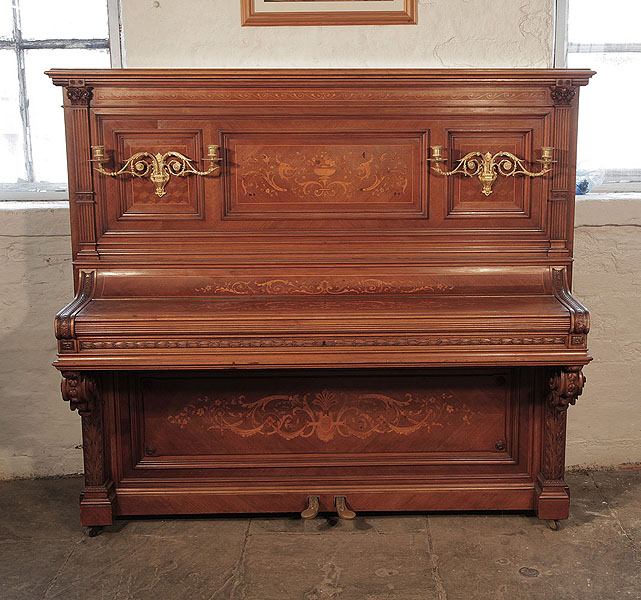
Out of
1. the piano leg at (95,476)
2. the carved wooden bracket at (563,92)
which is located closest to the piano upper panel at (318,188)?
the carved wooden bracket at (563,92)

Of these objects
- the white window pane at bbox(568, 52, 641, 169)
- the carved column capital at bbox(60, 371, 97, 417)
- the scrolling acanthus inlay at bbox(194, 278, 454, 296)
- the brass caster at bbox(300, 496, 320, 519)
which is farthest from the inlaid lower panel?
the white window pane at bbox(568, 52, 641, 169)

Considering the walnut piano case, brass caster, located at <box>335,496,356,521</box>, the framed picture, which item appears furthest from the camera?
the framed picture

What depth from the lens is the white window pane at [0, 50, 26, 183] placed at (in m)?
3.45

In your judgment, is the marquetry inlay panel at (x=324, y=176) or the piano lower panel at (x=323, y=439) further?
the piano lower panel at (x=323, y=439)

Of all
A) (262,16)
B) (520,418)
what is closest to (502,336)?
(520,418)

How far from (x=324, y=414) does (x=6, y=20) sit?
2161mm

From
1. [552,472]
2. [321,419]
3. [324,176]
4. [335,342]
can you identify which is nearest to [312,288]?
[335,342]

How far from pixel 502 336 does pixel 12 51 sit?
2.42 m

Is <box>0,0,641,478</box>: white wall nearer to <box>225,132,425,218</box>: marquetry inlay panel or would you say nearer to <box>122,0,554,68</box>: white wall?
<box>122,0,554,68</box>: white wall

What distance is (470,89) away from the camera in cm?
271

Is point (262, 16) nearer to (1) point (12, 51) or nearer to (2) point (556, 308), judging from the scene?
(1) point (12, 51)

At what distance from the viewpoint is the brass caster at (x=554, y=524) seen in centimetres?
284

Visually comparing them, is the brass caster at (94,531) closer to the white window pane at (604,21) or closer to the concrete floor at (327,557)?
the concrete floor at (327,557)

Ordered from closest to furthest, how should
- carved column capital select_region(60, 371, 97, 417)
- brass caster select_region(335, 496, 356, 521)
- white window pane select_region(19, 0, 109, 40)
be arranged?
carved column capital select_region(60, 371, 97, 417) < brass caster select_region(335, 496, 356, 521) < white window pane select_region(19, 0, 109, 40)
